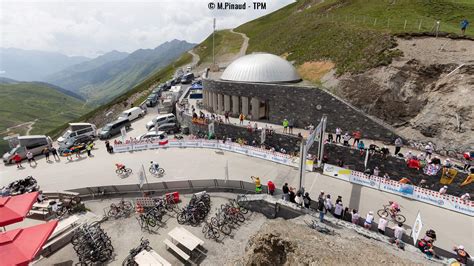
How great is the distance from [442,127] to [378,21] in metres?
26.3

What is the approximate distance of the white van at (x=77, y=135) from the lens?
102 feet

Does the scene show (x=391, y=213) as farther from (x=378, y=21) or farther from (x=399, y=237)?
(x=378, y=21)

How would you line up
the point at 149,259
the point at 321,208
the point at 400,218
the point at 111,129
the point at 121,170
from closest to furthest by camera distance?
the point at 149,259 → the point at 400,218 → the point at 321,208 → the point at 121,170 → the point at 111,129

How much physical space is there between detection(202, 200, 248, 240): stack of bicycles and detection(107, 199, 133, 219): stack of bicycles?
20.4 ft

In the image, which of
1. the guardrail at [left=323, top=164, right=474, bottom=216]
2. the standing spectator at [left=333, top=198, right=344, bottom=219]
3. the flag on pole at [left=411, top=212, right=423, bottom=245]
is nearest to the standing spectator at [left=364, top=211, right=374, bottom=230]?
the standing spectator at [left=333, top=198, right=344, bottom=219]

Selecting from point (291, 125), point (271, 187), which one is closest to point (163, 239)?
→ point (271, 187)

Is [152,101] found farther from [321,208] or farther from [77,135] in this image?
[321,208]

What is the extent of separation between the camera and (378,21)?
1599 inches

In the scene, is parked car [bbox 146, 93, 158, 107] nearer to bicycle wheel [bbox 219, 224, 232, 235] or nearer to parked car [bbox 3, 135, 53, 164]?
parked car [bbox 3, 135, 53, 164]

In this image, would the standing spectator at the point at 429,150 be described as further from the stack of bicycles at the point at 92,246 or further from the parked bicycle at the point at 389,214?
the stack of bicycles at the point at 92,246

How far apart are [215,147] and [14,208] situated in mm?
16522

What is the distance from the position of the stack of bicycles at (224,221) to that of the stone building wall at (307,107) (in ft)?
49.1

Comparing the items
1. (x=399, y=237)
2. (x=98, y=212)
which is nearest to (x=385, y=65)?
(x=399, y=237)

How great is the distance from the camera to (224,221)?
1599cm
